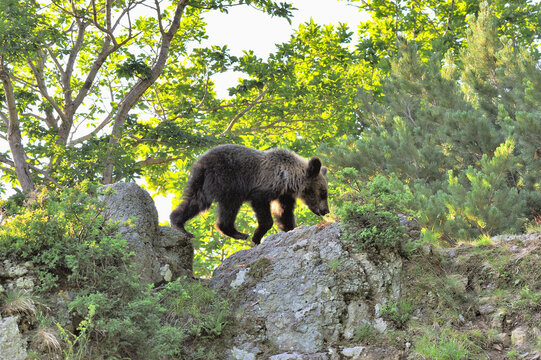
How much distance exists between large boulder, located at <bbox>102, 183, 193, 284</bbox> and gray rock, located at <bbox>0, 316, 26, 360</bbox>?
5.48 feet

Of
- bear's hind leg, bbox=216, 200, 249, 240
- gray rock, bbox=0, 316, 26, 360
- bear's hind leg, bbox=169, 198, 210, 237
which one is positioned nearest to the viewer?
gray rock, bbox=0, 316, 26, 360

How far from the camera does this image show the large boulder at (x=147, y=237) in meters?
6.55

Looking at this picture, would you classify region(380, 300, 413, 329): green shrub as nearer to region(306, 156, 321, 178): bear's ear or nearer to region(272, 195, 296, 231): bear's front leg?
region(272, 195, 296, 231): bear's front leg

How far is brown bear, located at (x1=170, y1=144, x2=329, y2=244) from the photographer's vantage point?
852 cm

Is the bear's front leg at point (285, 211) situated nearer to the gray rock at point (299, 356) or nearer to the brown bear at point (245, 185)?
the brown bear at point (245, 185)

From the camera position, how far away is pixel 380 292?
6.16m

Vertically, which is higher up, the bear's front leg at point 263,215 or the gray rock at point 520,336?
the bear's front leg at point 263,215

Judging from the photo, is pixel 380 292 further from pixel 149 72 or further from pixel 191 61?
pixel 191 61

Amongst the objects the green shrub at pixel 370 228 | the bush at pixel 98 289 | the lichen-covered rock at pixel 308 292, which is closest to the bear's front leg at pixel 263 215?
the lichen-covered rock at pixel 308 292

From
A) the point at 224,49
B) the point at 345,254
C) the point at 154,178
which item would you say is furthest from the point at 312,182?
the point at 154,178

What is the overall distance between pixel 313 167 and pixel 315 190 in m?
0.48

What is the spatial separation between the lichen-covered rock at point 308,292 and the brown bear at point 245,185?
163 cm

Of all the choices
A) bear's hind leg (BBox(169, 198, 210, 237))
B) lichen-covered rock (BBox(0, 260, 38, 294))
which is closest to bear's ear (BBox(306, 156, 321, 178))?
bear's hind leg (BBox(169, 198, 210, 237))

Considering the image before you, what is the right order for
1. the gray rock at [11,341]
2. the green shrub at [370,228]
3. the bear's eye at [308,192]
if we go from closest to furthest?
the gray rock at [11,341], the green shrub at [370,228], the bear's eye at [308,192]
